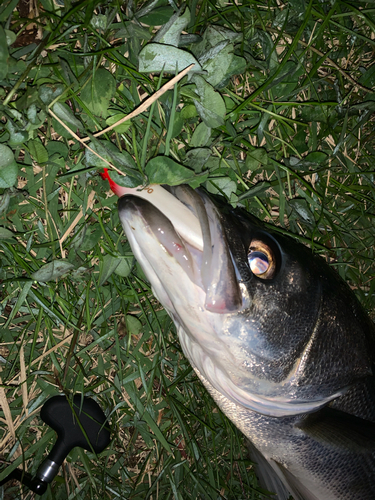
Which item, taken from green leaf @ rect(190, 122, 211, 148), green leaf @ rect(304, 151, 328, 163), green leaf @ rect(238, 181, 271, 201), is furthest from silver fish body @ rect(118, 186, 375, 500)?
green leaf @ rect(304, 151, 328, 163)

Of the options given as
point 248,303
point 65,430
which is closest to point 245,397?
point 248,303

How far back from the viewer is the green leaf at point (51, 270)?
1.39 metres

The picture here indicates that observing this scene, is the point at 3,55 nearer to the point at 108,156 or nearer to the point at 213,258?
the point at 108,156

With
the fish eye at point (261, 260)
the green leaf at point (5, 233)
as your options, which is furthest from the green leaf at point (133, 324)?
the fish eye at point (261, 260)

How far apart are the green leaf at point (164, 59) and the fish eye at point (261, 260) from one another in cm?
62

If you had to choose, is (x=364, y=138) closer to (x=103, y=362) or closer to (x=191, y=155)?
(x=191, y=155)

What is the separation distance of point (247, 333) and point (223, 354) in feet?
0.39

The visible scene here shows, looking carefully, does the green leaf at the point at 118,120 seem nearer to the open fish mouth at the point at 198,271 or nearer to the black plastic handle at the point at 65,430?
the open fish mouth at the point at 198,271

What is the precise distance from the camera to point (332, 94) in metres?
1.67

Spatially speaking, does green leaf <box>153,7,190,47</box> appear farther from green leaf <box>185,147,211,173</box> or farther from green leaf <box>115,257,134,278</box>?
green leaf <box>115,257,134,278</box>

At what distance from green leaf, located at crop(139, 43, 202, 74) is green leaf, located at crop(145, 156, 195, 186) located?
284 mm

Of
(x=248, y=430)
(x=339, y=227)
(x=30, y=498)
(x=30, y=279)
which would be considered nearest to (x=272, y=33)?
(x=339, y=227)

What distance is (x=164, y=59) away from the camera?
1.09 m

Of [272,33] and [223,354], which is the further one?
[272,33]
